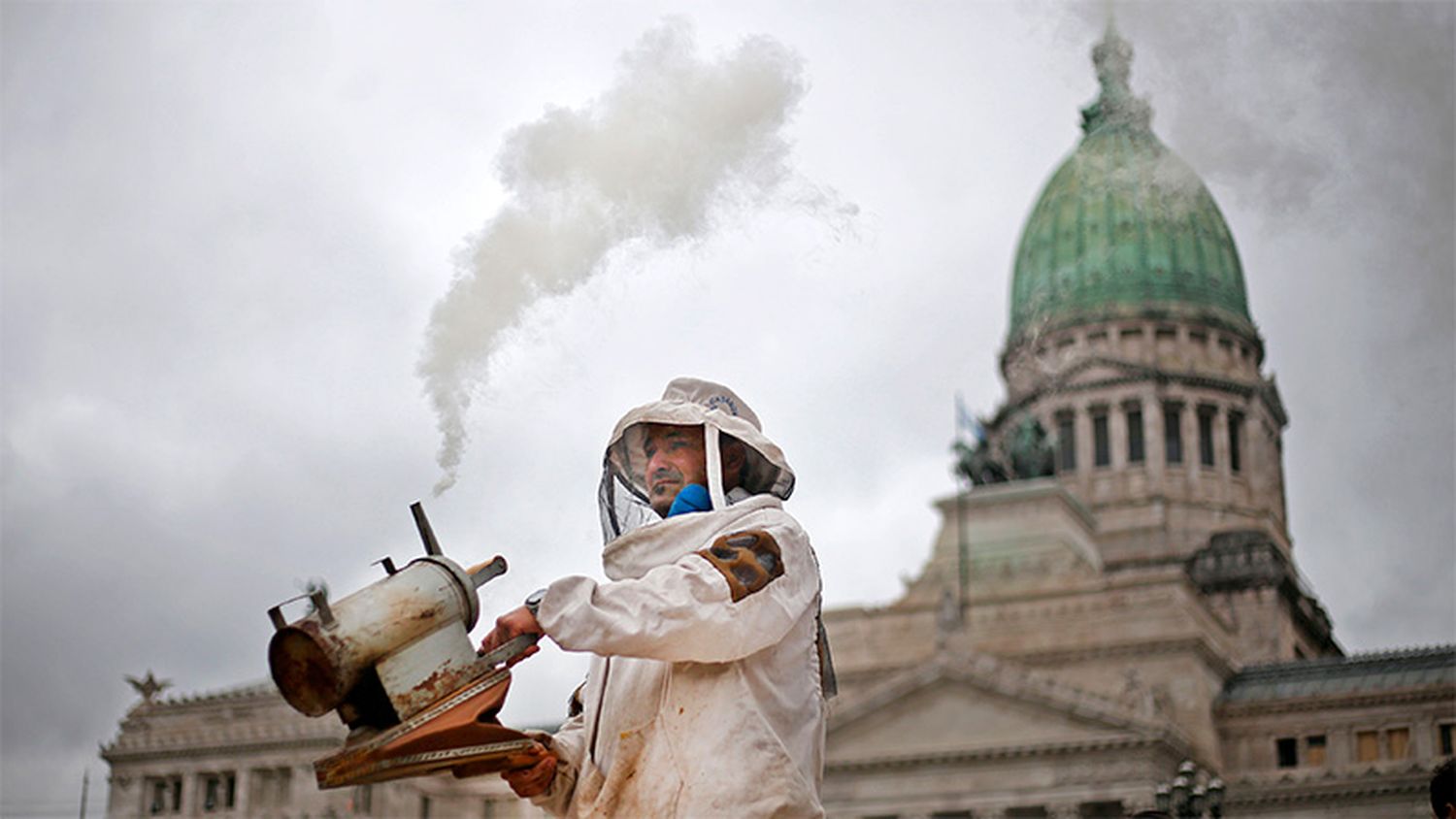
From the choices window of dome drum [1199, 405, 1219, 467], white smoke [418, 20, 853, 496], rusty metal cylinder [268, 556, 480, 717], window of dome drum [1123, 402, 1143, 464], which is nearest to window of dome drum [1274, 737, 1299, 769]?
window of dome drum [1123, 402, 1143, 464]

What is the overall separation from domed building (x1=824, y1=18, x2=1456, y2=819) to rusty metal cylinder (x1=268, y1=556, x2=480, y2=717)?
110 feet

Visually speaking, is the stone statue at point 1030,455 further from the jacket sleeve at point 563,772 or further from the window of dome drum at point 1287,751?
the jacket sleeve at point 563,772

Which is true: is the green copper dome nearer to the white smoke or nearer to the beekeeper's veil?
the white smoke

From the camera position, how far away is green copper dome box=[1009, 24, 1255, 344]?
82.8 m

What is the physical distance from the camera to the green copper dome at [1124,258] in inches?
3258

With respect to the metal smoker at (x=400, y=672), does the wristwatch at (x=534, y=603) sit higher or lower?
higher

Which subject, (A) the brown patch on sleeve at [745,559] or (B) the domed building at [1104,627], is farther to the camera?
(B) the domed building at [1104,627]

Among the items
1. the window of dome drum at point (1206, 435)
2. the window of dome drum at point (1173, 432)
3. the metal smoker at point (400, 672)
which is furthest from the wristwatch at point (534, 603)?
the window of dome drum at point (1206, 435)

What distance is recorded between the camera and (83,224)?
16.5m

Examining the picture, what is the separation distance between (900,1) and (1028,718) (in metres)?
47.0

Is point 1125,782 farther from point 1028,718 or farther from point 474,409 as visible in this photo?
point 474,409

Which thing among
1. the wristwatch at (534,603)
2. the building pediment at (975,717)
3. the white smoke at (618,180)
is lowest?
the wristwatch at (534,603)

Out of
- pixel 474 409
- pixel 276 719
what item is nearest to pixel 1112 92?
pixel 276 719

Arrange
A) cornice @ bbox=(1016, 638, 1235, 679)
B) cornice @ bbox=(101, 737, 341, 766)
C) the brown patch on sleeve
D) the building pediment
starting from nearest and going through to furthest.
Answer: the brown patch on sleeve, the building pediment, cornice @ bbox=(1016, 638, 1235, 679), cornice @ bbox=(101, 737, 341, 766)
